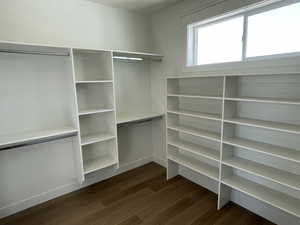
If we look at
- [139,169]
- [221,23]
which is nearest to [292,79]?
[221,23]

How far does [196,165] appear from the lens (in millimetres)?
2477

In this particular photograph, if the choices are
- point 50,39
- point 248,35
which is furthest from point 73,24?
point 248,35

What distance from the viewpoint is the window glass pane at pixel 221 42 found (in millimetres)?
2143

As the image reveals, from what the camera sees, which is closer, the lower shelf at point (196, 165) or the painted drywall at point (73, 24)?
the painted drywall at point (73, 24)

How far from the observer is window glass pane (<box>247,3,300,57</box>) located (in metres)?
1.73

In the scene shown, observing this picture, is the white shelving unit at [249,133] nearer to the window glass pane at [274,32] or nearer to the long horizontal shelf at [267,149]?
the long horizontal shelf at [267,149]

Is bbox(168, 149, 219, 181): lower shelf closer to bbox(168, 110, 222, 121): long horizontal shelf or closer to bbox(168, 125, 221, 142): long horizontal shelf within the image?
bbox(168, 125, 221, 142): long horizontal shelf

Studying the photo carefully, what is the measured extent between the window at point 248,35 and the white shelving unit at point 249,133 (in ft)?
1.01

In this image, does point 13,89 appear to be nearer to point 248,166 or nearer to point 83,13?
point 83,13

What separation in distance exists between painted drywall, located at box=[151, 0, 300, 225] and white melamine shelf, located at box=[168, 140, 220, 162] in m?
0.48

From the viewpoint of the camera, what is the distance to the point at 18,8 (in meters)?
1.99

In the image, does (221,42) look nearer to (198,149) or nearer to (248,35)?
(248,35)

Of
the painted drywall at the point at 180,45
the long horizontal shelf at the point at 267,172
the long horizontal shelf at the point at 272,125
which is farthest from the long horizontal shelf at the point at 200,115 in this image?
the painted drywall at the point at 180,45

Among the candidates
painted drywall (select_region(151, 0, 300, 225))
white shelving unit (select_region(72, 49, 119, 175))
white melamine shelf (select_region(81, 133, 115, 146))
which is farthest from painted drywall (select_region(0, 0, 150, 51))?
white melamine shelf (select_region(81, 133, 115, 146))
